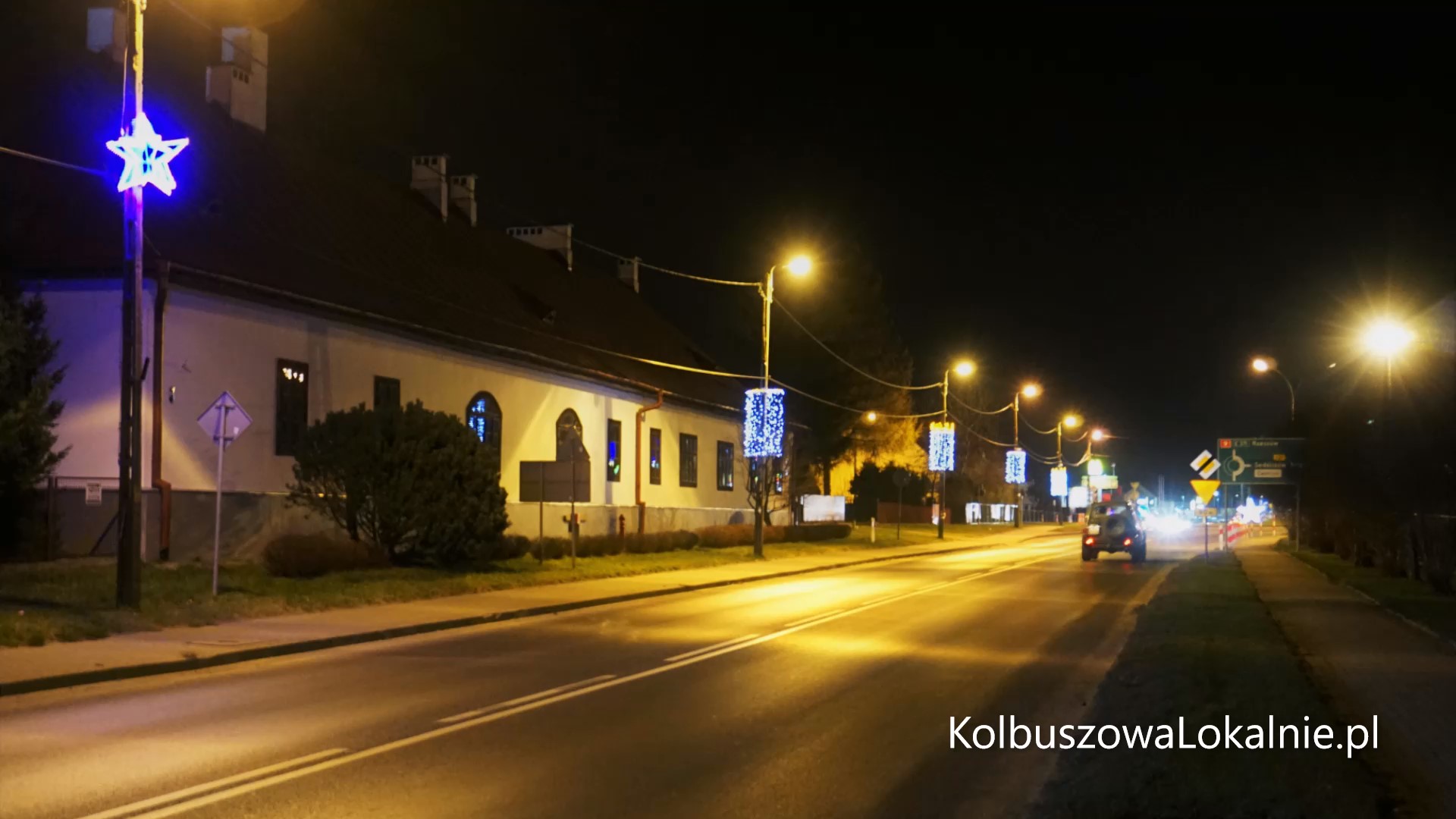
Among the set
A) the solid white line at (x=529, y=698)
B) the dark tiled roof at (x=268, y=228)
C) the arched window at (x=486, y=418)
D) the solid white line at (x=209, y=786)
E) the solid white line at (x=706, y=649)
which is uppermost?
the dark tiled roof at (x=268, y=228)

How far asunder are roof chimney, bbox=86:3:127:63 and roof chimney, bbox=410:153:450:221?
1346cm

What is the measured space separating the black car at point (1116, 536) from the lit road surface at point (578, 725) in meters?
23.2

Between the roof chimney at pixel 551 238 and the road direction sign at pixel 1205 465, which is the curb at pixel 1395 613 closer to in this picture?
the road direction sign at pixel 1205 465

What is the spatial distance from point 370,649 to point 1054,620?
10.6m

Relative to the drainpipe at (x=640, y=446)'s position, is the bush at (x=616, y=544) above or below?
below

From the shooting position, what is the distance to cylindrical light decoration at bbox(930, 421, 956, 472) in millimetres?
57656

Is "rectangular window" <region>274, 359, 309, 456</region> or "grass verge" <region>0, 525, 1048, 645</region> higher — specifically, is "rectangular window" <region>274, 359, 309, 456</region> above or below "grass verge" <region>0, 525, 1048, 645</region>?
above

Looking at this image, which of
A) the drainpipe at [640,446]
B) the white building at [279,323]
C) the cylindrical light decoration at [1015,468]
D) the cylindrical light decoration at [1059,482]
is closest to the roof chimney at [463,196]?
the white building at [279,323]

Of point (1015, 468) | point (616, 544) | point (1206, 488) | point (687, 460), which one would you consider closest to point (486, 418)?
point (616, 544)

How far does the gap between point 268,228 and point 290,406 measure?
4590 millimetres

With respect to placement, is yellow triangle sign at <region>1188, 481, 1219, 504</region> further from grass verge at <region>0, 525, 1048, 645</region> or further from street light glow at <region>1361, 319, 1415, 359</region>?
grass verge at <region>0, 525, 1048, 645</region>

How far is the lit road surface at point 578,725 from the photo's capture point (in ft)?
25.6

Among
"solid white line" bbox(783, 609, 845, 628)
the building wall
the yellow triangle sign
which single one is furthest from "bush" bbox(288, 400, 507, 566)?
the yellow triangle sign

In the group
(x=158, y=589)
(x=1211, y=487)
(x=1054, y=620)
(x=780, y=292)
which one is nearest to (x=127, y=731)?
(x=158, y=589)
